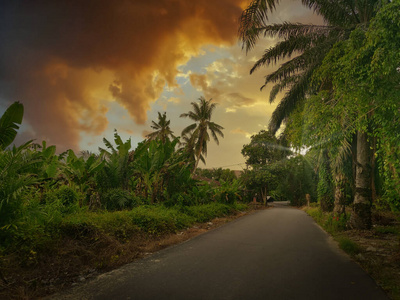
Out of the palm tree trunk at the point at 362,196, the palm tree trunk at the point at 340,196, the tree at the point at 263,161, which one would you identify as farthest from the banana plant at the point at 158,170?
the tree at the point at 263,161

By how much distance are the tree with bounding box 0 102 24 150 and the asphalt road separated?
4.33 m

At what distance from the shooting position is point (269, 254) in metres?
5.62

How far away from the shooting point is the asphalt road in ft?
11.1

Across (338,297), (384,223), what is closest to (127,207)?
(338,297)

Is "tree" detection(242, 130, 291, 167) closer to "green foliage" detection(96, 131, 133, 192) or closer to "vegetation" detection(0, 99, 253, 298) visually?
"vegetation" detection(0, 99, 253, 298)

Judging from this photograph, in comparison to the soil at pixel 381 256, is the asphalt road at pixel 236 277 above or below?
above

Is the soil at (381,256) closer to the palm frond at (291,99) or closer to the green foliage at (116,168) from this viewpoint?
the palm frond at (291,99)

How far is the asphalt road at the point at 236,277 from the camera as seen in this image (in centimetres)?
339

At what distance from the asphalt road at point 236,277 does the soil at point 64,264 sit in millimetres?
354

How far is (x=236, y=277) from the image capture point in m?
4.03

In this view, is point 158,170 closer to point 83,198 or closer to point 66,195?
point 83,198

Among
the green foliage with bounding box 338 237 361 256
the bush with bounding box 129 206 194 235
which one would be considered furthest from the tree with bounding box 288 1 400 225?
the bush with bounding box 129 206 194 235

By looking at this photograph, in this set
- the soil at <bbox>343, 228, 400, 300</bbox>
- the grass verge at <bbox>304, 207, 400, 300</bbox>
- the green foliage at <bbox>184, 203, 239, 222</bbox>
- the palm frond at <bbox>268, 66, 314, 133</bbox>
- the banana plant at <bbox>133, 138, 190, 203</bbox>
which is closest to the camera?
the soil at <bbox>343, 228, 400, 300</bbox>

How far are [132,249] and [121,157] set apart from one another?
443 centimetres
